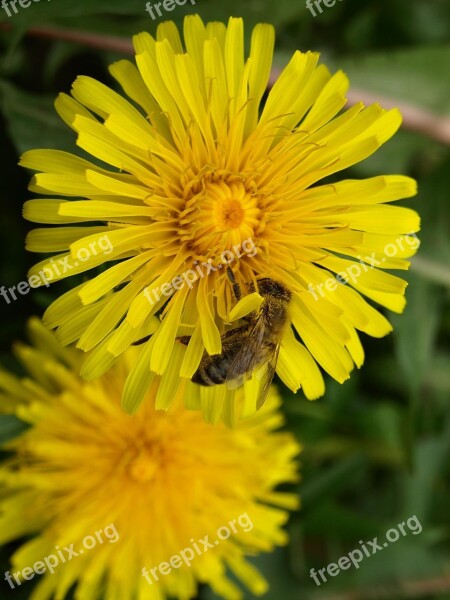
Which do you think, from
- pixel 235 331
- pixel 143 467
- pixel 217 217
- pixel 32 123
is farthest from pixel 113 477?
pixel 32 123

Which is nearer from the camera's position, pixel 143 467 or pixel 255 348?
pixel 255 348

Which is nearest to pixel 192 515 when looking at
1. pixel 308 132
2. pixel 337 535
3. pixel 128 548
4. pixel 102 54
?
pixel 128 548

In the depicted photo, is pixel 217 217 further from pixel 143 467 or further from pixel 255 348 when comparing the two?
pixel 143 467

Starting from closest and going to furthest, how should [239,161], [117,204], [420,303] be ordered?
[117,204] → [239,161] → [420,303]

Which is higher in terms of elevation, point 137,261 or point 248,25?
point 248,25

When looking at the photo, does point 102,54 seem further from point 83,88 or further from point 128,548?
point 128,548

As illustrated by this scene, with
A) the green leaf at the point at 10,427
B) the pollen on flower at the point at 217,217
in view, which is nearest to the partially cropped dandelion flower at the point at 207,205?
the pollen on flower at the point at 217,217

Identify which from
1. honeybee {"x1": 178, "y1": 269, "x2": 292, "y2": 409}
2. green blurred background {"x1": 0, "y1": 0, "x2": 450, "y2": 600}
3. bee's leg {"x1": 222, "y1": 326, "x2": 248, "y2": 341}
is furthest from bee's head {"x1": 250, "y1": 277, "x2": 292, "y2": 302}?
green blurred background {"x1": 0, "y1": 0, "x2": 450, "y2": 600}
